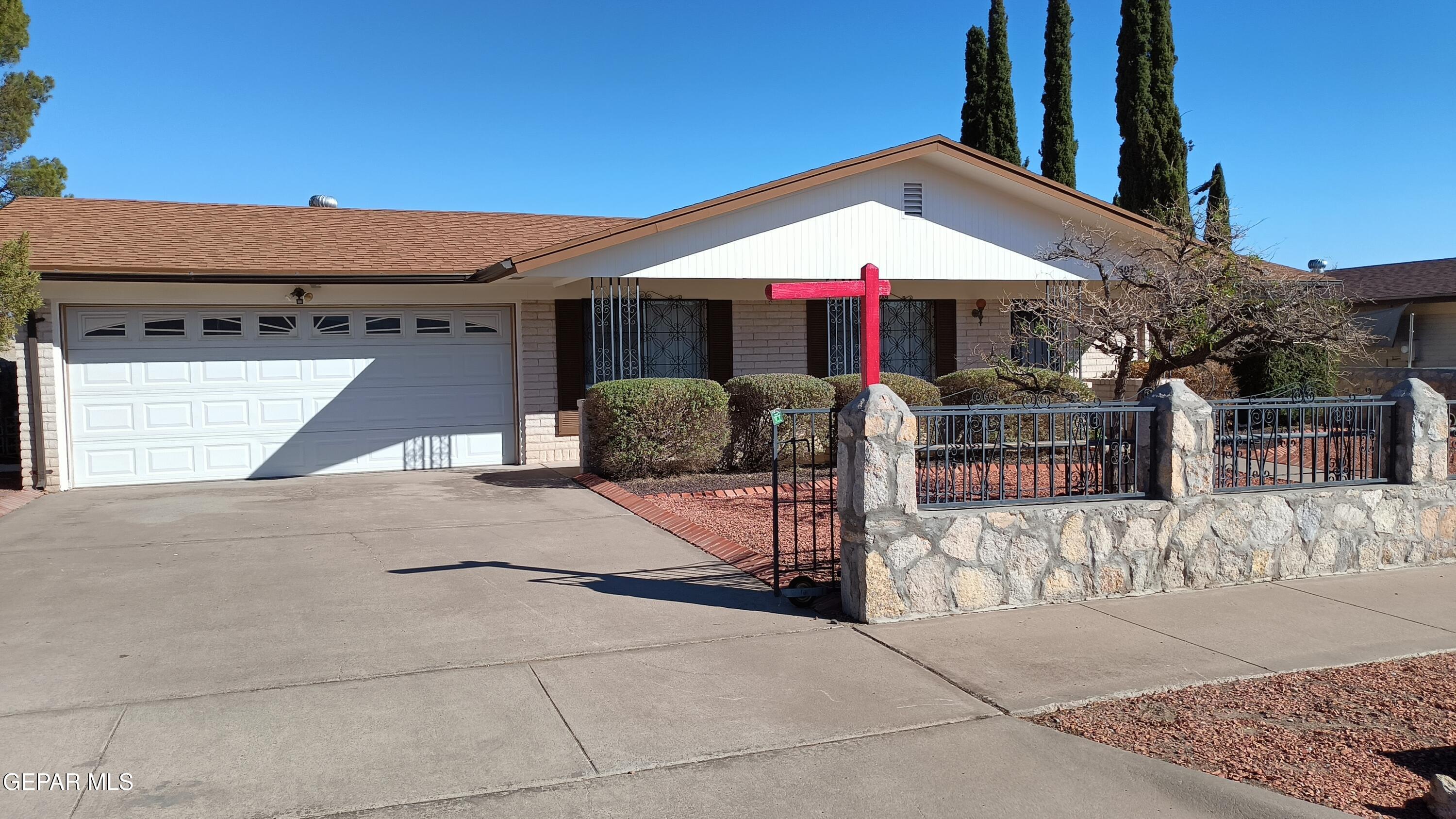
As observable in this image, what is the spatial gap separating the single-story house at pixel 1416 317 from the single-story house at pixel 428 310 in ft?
42.5

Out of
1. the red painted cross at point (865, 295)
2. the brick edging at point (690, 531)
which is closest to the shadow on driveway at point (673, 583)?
the brick edging at point (690, 531)

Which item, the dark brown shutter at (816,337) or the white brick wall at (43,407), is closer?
the white brick wall at (43,407)

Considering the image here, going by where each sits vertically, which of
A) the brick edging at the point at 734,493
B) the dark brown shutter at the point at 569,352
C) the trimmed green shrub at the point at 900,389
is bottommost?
the brick edging at the point at 734,493

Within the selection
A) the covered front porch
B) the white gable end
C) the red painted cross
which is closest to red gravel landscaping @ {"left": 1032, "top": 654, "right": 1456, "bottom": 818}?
the red painted cross

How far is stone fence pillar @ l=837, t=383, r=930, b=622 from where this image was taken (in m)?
6.25

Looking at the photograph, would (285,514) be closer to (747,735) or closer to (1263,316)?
(747,735)

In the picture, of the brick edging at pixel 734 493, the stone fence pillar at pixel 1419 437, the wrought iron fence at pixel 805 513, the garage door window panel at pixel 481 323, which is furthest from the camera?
the garage door window panel at pixel 481 323

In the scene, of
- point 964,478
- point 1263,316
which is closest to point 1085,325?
point 1263,316

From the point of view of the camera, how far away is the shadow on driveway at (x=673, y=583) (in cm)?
686

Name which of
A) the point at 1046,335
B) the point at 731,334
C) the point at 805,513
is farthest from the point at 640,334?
the point at 1046,335

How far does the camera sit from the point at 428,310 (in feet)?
44.9

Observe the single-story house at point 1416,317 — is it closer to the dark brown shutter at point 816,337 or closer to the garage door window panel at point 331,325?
the dark brown shutter at point 816,337

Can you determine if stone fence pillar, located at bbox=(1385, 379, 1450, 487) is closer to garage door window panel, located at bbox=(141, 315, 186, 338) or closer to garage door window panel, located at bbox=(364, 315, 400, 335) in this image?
garage door window panel, located at bbox=(364, 315, 400, 335)

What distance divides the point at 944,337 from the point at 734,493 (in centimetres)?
667
